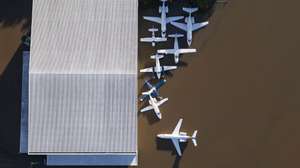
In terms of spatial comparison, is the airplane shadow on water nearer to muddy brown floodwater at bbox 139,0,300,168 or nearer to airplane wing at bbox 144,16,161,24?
muddy brown floodwater at bbox 139,0,300,168

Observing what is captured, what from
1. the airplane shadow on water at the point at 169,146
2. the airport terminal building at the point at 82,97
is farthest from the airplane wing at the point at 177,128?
the airport terminal building at the point at 82,97

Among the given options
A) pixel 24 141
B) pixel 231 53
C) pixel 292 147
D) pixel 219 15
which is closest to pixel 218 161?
pixel 292 147

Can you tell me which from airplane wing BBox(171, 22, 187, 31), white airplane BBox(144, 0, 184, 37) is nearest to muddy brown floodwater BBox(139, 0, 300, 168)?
white airplane BBox(144, 0, 184, 37)

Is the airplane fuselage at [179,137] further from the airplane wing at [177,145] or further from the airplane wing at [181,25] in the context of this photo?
the airplane wing at [181,25]

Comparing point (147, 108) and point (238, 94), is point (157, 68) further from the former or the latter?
point (238, 94)

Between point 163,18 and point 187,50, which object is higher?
point 163,18

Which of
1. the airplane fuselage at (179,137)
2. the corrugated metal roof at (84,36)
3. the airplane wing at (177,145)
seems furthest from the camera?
the airplane wing at (177,145)

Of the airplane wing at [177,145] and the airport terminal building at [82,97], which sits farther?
the airplane wing at [177,145]

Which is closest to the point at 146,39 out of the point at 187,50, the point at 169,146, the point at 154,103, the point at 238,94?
the point at 187,50
